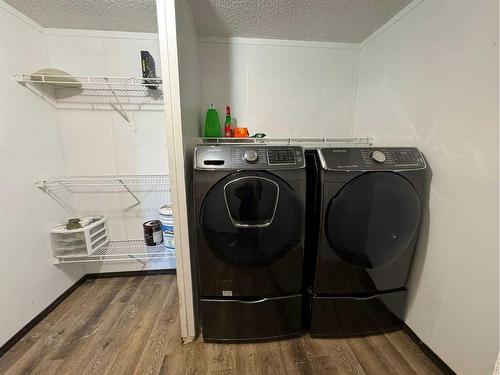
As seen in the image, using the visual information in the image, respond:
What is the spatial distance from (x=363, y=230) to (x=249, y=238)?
62 centimetres

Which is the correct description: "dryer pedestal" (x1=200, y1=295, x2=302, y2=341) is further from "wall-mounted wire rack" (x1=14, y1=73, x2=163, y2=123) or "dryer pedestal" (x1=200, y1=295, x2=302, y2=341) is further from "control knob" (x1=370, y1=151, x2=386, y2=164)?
"wall-mounted wire rack" (x1=14, y1=73, x2=163, y2=123)

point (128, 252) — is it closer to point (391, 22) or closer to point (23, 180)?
point (23, 180)

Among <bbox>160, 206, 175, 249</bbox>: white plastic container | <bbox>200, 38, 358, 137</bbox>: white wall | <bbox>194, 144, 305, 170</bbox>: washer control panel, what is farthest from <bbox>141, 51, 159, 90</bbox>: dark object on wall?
<bbox>160, 206, 175, 249</bbox>: white plastic container

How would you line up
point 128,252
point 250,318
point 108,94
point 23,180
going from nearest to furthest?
1. point 250,318
2. point 23,180
3. point 108,94
4. point 128,252

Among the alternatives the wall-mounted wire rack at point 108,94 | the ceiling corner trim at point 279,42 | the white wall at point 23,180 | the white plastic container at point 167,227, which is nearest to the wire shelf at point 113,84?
the wall-mounted wire rack at point 108,94

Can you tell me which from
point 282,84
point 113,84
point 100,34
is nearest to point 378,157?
point 282,84

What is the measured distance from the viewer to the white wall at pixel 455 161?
A: 89 cm

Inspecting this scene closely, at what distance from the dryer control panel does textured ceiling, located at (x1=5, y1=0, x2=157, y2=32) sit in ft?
4.63

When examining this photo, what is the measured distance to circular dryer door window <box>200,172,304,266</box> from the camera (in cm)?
106

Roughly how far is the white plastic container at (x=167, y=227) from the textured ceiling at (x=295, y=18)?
1.41 metres

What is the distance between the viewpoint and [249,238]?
1.09 m

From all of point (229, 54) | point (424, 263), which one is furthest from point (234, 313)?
point (229, 54)

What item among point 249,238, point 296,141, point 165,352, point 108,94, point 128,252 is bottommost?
point 165,352

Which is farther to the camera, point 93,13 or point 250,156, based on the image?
point 93,13
